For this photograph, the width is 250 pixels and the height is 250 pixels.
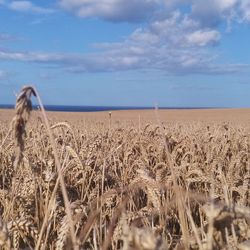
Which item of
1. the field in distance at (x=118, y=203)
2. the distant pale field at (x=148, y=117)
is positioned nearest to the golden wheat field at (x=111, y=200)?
the field in distance at (x=118, y=203)

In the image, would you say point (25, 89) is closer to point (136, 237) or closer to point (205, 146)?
point (136, 237)

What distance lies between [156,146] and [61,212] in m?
2.31

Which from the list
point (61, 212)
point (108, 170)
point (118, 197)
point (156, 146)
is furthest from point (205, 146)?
point (61, 212)

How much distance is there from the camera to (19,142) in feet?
3.45

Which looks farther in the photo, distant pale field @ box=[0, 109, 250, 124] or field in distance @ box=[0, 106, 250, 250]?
distant pale field @ box=[0, 109, 250, 124]

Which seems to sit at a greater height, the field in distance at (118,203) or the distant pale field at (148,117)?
the field in distance at (118,203)

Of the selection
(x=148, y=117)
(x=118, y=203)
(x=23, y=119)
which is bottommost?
(x=148, y=117)

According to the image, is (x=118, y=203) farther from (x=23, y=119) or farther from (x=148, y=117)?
(x=148, y=117)

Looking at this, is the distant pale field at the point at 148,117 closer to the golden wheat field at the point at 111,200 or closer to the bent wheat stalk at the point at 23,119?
the golden wheat field at the point at 111,200

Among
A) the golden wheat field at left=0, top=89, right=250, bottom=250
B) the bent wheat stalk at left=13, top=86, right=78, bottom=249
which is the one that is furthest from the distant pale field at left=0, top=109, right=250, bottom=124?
the bent wheat stalk at left=13, top=86, right=78, bottom=249

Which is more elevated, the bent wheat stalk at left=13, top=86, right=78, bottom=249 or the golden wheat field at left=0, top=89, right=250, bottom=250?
the bent wheat stalk at left=13, top=86, right=78, bottom=249

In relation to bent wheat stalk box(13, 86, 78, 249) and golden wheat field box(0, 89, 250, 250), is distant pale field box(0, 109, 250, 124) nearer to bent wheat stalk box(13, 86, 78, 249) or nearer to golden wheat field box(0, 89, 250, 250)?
golden wheat field box(0, 89, 250, 250)

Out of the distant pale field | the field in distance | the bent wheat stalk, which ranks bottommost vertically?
the distant pale field

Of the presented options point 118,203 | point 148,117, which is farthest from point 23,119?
point 148,117
